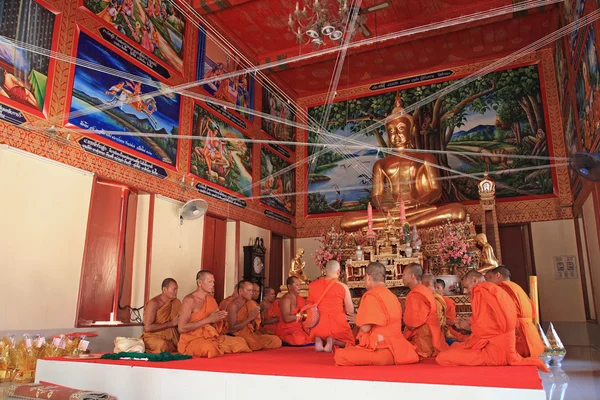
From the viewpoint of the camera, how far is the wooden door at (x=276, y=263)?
12.2 metres

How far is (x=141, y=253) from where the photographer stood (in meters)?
8.01

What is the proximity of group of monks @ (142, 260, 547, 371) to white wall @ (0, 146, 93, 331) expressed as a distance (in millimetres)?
1297

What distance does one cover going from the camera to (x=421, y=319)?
5047 mm

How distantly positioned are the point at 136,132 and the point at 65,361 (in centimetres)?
438

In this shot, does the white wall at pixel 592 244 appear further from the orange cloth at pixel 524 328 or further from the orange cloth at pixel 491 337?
the orange cloth at pixel 491 337

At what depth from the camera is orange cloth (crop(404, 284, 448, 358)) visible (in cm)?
502

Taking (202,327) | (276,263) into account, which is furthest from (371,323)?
(276,263)

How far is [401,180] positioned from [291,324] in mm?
5412

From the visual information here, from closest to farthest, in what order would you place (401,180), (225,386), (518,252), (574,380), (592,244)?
(225,386), (574,380), (592,244), (518,252), (401,180)

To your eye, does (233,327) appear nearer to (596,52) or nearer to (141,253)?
(141,253)

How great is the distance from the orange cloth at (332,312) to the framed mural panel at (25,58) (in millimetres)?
4354

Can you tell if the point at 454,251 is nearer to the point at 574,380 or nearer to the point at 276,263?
the point at 574,380

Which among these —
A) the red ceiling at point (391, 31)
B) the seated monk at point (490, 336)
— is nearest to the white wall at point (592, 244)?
the seated monk at point (490, 336)

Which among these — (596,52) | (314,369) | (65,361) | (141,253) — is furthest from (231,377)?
(596,52)
